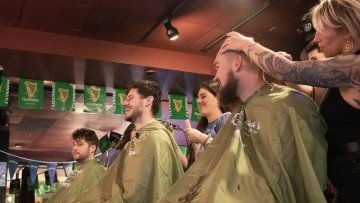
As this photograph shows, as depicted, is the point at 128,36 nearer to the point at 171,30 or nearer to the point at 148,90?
the point at 171,30

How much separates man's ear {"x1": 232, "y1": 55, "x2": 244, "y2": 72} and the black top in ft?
1.27

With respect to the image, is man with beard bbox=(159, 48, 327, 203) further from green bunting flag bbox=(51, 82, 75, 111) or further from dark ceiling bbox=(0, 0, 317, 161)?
green bunting flag bbox=(51, 82, 75, 111)

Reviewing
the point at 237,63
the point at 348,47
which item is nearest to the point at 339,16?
the point at 348,47

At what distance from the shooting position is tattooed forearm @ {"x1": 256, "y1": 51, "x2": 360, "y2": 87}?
1.37 m

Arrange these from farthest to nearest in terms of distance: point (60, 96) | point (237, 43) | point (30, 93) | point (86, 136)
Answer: point (60, 96), point (30, 93), point (86, 136), point (237, 43)

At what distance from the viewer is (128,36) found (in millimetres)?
5246

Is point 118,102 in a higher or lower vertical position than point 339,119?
higher

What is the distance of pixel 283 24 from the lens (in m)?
5.00

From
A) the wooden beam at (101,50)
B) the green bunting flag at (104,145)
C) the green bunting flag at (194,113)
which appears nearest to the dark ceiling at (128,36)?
the wooden beam at (101,50)

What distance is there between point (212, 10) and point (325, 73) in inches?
132

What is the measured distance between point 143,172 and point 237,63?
3.57ft

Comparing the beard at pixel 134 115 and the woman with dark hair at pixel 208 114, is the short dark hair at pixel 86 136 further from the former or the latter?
the woman with dark hair at pixel 208 114

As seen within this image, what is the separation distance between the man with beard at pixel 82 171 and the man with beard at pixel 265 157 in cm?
236

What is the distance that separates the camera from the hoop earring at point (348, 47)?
1.46 meters
